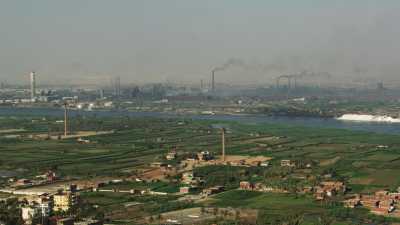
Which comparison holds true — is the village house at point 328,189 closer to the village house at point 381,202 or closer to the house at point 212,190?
the village house at point 381,202

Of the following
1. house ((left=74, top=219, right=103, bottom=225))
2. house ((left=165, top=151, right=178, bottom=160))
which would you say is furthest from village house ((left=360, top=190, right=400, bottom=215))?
house ((left=165, top=151, right=178, bottom=160))

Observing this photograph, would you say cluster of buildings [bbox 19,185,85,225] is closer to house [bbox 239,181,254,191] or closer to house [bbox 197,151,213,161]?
house [bbox 239,181,254,191]

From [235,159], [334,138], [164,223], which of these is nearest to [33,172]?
[235,159]

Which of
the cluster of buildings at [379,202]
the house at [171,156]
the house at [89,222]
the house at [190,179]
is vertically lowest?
the cluster of buildings at [379,202]

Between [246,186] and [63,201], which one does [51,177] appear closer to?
[63,201]

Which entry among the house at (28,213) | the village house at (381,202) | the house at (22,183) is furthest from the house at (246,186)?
the house at (28,213)

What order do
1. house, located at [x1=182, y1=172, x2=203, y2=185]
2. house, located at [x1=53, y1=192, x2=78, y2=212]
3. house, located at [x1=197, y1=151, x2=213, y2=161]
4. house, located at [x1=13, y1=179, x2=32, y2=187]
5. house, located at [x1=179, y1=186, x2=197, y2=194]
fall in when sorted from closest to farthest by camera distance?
house, located at [x1=53, y1=192, x2=78, y2=212], house, located at [x1=179, y1=186, x2=197, y2=194], house, located at [x1=13, y1=179, x2=32, y2=187], house, located at [x1=182, y1=172, x2=203, y2=185], house, located at [x1=197, y1=151, x2=213, y2=161]

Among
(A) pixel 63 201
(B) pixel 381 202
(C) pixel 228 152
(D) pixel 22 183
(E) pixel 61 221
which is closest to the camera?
(E) pixel 61 221

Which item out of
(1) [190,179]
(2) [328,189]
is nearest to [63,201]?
(1) [190,179]

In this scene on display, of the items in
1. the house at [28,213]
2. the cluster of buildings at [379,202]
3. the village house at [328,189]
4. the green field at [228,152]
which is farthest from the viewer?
the village house at [328,189]

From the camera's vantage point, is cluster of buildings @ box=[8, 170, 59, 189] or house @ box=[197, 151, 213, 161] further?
house @ box=[197, 151, 213, 161]

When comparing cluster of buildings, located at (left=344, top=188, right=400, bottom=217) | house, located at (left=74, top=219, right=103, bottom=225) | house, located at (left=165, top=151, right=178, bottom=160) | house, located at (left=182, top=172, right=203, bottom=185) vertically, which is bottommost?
cluster of buildings, located at (left=344, top=188, right=400, bottom=217)
